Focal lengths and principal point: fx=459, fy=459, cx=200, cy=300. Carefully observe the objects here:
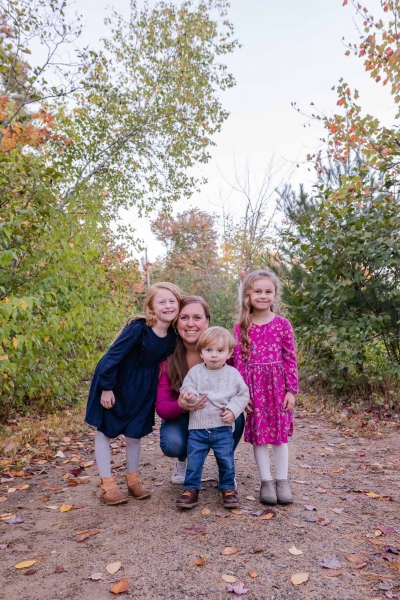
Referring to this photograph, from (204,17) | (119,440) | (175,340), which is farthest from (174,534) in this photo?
(204,17)

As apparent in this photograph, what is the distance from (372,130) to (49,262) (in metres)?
4.08

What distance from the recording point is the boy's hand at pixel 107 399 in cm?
310

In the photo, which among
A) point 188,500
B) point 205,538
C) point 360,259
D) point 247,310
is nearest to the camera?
point 205,538

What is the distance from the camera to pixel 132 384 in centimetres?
323

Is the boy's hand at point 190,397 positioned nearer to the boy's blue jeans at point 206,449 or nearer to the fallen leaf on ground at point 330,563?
the boy's blue jeans at point 206,449

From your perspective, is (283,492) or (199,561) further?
(283,492)

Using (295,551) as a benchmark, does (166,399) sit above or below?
above

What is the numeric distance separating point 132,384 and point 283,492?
127 cm

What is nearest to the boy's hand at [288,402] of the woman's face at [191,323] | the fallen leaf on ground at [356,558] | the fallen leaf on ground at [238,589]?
the woman's face at [191,323]

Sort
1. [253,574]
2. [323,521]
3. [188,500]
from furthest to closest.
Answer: [188,500], [323,521], [253,574]

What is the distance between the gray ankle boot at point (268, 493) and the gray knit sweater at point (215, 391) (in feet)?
1.80

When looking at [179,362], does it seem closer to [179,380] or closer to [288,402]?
[179,380]

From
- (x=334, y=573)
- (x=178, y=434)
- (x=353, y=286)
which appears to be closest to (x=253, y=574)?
(x=334, y=573)

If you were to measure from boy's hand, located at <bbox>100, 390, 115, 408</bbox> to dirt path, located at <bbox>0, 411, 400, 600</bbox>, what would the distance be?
0.71 meters
